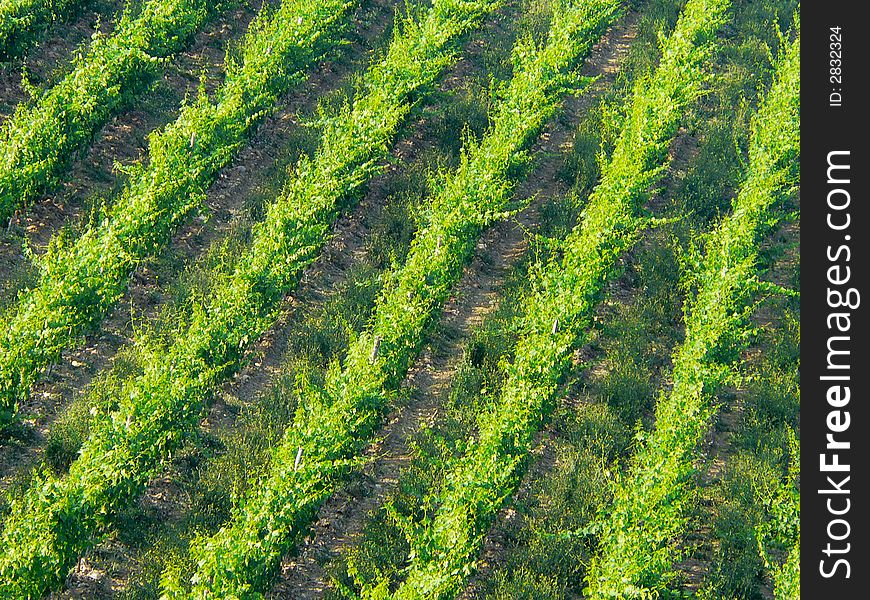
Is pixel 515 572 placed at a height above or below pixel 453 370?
below

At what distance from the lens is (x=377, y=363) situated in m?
13.7

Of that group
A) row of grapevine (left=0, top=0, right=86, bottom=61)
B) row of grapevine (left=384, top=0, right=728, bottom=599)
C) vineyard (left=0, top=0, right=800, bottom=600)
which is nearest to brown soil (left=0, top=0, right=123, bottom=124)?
vineyard (left=0, top=0, right=800, bottom=600)

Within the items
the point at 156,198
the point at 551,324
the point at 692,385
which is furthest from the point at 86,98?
the point at 692,385

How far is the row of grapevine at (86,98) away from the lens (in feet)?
52.0

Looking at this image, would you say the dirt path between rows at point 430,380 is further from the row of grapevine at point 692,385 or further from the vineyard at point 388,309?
the row of grapevine at point 692,385

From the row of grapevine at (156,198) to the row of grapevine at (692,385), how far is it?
6992 mm

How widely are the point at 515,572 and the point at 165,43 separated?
36.2ft

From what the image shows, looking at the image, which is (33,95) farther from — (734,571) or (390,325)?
(734,571)

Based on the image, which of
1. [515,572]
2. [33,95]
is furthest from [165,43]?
[515,572]

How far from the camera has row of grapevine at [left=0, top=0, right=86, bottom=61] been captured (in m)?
18.3

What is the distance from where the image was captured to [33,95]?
17484mm

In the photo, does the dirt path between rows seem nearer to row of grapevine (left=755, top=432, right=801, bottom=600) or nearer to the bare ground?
the bare ground

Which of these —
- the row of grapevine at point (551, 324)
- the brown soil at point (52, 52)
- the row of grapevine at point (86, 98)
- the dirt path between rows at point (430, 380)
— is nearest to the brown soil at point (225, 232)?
the dirt path between rows at point (430, 380)

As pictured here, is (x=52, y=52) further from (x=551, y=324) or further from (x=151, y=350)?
(x=551, y=324)
